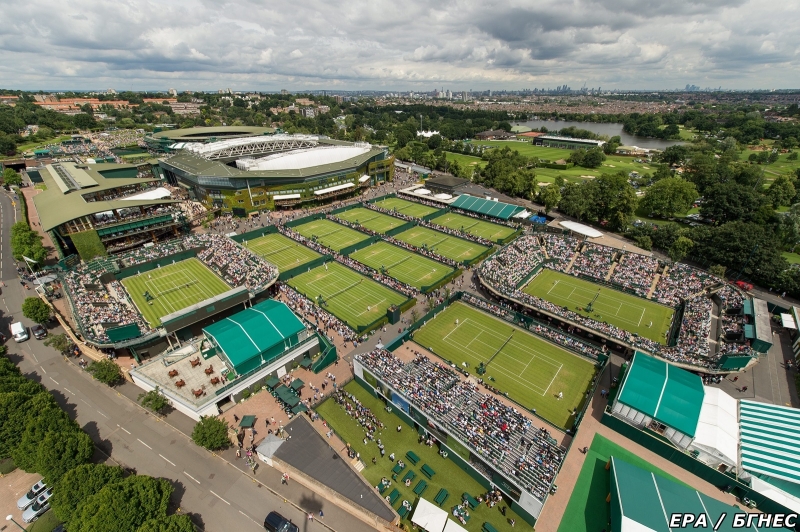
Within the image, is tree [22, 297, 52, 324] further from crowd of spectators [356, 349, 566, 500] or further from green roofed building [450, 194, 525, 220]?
green roofed building [450, 194, 525, 220]

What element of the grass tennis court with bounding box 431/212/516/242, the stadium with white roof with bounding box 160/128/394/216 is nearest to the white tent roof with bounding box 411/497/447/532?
the grass tennis court with bounding box 431/212/516/242

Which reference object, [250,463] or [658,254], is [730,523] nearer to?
[250,463]

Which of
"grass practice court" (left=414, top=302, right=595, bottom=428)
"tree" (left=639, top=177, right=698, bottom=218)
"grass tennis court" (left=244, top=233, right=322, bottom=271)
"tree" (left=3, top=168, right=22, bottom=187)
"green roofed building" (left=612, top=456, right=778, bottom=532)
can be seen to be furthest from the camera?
"tree" (left=3, top=168, right=22, bottom=187)

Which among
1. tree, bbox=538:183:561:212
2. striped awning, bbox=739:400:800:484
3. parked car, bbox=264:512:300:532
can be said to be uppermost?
tree, bbox=538:183:561:212

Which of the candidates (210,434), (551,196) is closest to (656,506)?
(210,434)

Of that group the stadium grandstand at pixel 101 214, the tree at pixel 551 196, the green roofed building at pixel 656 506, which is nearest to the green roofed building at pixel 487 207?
the tree at pixel 551 196

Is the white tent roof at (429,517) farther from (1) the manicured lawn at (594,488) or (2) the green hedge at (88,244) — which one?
(2) the green hedge at (88,244)

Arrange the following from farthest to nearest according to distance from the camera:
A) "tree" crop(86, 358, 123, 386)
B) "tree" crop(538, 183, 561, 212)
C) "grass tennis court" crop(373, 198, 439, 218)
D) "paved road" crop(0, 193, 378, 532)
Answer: "grass tennis court" crop(373, 198, 439, 218) → "tree" crop(538, 183, 561, 212) → "tree" crop(86, 358, 123, 386) → "paved road" crop(0, 193, 378, 532)
